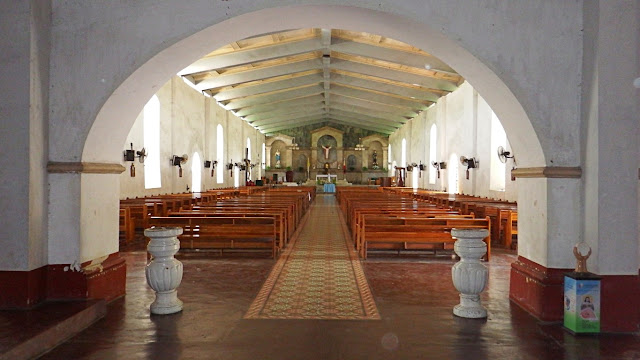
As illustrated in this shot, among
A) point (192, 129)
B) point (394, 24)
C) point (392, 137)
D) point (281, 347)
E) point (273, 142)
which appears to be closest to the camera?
point (281, 347)

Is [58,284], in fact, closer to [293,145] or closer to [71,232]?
[71,232]

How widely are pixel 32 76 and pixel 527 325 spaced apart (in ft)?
17.2

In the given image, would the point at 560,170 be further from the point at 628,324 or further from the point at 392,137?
the point at 392,137

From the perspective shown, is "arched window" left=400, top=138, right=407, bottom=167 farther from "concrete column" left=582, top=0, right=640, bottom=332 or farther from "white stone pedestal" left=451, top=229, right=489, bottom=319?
"concrete column" left=582, top=0, right=640, bottom=332

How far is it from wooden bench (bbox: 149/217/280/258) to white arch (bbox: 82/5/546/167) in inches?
118

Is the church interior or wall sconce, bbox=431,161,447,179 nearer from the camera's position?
the church interior

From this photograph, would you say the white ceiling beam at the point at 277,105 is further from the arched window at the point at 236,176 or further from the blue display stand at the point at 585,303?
the blue display stand at the point at 585,303

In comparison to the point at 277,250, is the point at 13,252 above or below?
above

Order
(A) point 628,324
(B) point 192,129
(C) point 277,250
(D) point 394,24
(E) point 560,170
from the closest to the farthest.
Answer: (A) point 628,324 → (E) point 560,170 → (D) point 394,24 → (C) point 277,250 → (B) point 192,129

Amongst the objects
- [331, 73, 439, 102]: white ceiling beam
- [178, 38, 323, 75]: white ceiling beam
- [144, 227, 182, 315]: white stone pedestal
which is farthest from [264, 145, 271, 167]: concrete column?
[144, 227, 182, 315]: white stone pedestal

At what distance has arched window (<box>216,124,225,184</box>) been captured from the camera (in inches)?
862

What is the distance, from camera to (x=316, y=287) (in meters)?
5.79

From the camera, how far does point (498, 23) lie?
15.5ft

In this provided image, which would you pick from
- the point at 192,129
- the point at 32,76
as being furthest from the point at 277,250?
the point at 192,129
